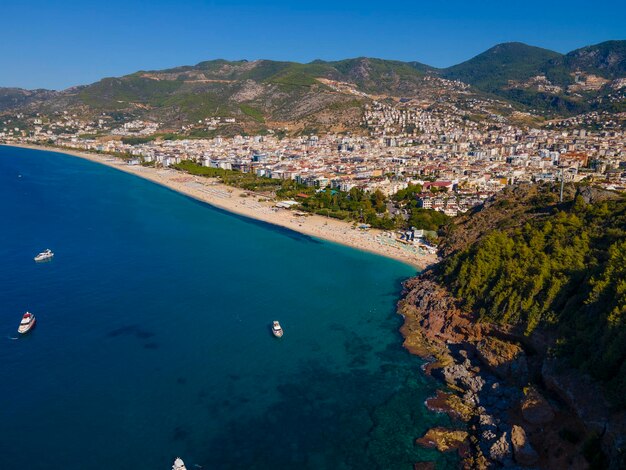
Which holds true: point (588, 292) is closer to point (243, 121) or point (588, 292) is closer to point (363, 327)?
point (363, 327)

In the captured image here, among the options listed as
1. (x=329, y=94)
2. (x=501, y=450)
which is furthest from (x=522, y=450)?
(x=329, y=94)

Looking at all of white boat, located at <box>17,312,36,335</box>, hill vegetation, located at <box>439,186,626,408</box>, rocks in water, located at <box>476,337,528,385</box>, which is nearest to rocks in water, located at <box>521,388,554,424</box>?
hill vegetation, located at <box>439,186,626,408</box>

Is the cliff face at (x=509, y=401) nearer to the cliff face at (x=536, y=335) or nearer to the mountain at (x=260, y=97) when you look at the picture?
the cliff face at (x=536, y=335)

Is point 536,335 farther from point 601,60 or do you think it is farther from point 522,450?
point 601,60

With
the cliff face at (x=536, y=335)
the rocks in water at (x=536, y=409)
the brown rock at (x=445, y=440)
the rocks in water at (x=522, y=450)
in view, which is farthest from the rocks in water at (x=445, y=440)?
the rocks in water at (x=536, y=409)

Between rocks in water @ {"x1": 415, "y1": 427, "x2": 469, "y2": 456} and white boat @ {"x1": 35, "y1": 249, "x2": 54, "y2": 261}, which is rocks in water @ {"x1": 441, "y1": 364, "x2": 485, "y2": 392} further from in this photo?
white boat @ {"x1": 35, "y1": 249, "x2": 54, "y2": 261}
